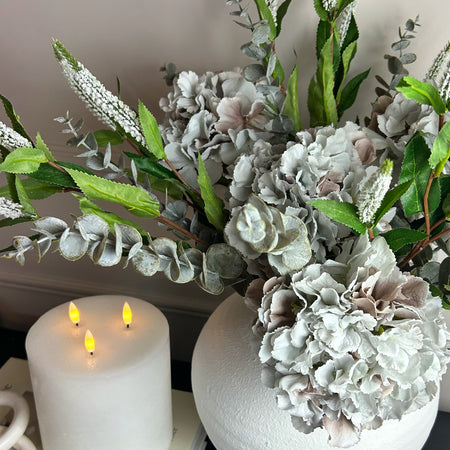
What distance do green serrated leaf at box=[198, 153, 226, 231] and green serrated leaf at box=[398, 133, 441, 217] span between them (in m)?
0.13

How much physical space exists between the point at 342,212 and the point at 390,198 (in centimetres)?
3

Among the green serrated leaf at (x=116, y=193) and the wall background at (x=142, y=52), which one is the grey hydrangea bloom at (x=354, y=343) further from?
the wall background at (x=142, y=52)

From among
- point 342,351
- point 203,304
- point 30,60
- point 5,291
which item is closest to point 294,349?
point 342,351

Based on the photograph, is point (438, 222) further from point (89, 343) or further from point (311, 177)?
point (89, 343)

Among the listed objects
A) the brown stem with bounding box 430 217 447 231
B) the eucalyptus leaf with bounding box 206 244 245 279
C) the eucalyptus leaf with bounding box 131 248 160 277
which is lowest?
the eucalyptus leaf with bounding box 206 244 245 279

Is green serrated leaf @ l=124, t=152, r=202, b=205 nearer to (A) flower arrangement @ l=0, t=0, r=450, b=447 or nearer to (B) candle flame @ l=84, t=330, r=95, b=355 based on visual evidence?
(A) flower arrangement @ l=0, t=0, r=450, b=447

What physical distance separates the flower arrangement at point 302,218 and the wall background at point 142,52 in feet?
0.21

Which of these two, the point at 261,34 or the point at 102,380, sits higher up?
the point at 261,34

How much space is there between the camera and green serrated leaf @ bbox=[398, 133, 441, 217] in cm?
35

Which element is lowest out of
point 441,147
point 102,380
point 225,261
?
point 102,380

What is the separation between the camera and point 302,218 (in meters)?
0.35

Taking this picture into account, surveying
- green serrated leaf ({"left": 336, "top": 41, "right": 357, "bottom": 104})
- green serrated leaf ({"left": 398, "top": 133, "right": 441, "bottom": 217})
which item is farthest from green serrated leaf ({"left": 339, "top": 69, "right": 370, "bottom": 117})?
green serrated leaf ({"left": 398, "top": 133, "right": 441, "bottom": 217})

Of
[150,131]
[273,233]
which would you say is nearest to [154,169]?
[150,131]

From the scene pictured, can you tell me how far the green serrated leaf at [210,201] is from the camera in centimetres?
38
